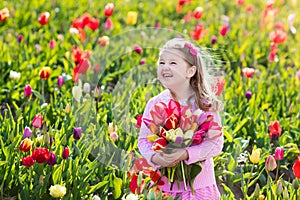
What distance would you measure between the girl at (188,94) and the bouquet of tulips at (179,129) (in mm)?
57

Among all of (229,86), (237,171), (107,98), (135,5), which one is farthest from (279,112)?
(135,5)

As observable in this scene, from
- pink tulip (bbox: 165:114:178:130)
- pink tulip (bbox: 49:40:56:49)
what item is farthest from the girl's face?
pink tulip (bbox: 49:40:56:49)

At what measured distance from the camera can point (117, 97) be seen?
371 centimetres

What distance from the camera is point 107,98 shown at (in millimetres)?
3742

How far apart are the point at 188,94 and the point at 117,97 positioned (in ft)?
3.61

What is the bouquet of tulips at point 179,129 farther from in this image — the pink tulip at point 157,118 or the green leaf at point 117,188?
the green leaf at point 117,188

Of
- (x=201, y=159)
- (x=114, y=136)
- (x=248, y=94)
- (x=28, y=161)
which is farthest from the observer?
(x=248, y=94)

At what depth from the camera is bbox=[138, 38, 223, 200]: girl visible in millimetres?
2580

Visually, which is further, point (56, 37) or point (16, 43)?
point (56, 37)

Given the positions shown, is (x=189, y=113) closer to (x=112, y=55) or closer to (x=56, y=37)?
(x=112, y=55)

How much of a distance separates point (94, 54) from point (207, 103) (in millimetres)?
1892

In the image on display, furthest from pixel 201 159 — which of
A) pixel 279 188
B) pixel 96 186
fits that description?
pixel 96 186

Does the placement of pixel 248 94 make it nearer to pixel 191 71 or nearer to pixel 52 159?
pixel 191 71

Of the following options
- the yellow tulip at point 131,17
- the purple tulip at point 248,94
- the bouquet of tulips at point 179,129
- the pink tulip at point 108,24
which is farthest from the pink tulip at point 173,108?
the yellow tulip at point 131,17
